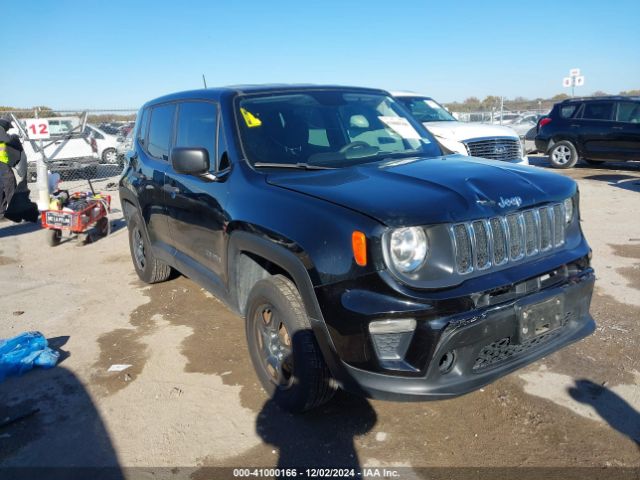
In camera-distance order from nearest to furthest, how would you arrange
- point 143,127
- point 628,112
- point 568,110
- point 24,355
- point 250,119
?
1. point 250,119
2. point 24,355
3. point 143,127
4. point 628,112
5. point 568,110

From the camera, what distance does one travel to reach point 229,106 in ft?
12.1

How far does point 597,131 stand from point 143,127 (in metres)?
11.7

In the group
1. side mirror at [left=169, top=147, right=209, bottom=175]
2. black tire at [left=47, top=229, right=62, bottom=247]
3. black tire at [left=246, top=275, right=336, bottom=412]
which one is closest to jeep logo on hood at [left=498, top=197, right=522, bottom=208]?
black tire at [left=246, top=275, right=336, bottom=412]

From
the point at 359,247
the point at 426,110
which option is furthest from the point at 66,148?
the point at 359,247

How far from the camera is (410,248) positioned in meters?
2.49

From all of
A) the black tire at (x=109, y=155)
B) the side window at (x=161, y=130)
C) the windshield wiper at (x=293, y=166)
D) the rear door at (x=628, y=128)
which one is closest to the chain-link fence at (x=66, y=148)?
the black tire at (x=109, y=155)

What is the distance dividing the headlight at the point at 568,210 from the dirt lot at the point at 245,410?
1104 millimetres

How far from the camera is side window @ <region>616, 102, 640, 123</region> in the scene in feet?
40.6

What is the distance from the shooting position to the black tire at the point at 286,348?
112 inches

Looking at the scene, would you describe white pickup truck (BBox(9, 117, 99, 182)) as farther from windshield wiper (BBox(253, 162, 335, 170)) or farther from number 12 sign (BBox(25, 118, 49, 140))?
windshield wiper (BBox(253, 162, 335, 170))

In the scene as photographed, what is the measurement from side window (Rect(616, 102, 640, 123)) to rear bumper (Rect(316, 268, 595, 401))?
1191 cm

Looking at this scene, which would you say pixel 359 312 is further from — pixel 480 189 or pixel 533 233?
pixel 533 233

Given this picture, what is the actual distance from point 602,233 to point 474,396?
192 inches

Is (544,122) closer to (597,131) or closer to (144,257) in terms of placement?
(597,131)
